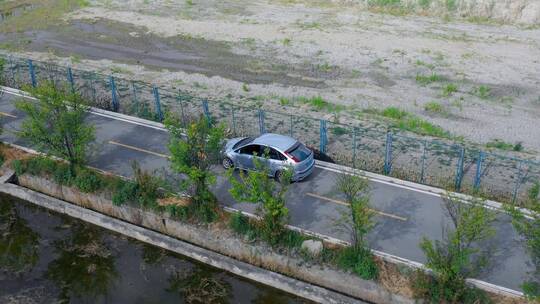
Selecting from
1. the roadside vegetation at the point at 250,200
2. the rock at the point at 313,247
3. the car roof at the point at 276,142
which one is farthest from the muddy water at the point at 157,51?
the rock at the point at 313,247

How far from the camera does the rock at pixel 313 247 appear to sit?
55.3 ft

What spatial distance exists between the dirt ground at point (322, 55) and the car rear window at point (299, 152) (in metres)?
7.34

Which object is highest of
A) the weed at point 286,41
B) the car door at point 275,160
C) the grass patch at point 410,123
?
the weed at point 286,41

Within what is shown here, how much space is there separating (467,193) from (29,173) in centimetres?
1724

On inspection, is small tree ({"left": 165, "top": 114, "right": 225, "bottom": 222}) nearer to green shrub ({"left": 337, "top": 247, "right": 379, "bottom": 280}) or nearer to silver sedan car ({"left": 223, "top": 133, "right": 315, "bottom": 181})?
silver sedan car ({"left": 223, "top": 133, "right": 315, "bottom": 181})

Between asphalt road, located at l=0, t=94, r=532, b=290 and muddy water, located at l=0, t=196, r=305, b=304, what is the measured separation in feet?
9.21

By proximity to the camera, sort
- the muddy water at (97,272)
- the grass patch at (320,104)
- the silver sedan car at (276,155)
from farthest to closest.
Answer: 1. the grass patch at (320,104)
2. the silver sedan car at (276,155)
3. the muddy water at (97,272)

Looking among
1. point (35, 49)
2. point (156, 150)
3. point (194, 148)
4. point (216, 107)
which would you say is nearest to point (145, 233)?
point (194, 148)

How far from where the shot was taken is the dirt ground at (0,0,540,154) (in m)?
29.9

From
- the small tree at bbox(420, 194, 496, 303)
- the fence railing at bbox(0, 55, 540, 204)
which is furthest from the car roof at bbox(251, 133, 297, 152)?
the small tree at bbox(420, 194, 496, 303)

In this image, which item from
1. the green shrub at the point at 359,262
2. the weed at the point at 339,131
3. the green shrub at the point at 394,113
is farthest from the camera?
the green shrub at the point at 394,113

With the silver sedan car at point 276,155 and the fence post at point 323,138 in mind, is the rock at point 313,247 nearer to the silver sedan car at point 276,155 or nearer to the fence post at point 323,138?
the silver sedan car at point 276,155

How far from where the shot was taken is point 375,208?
19.3 metres

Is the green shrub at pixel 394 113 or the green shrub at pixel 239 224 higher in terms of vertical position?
the green shrub at pixel 394 113
